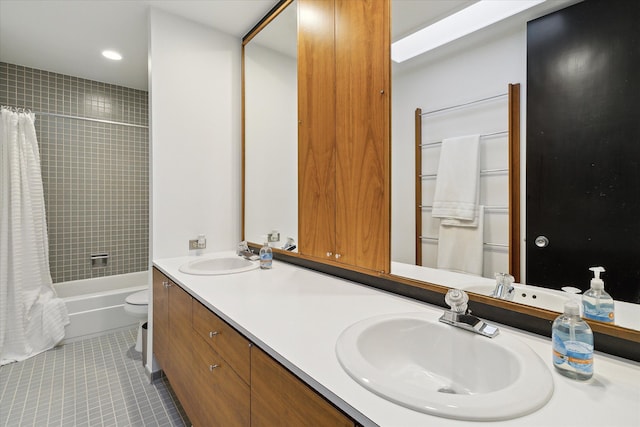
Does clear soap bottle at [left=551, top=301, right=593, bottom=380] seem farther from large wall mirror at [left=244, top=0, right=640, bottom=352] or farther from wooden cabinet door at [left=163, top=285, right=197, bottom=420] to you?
wooden cabinet door at [left=163, top=285, right=197, bottom=420]

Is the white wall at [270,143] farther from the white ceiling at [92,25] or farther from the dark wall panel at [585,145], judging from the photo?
the dark wall panel at [585,145]

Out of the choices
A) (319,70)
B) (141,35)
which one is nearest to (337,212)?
(319,70)

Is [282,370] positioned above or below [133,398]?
above

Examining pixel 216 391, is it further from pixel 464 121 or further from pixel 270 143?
pixel 270 143

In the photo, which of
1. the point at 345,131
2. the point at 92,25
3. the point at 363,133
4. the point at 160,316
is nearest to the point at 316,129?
the point at 345,131

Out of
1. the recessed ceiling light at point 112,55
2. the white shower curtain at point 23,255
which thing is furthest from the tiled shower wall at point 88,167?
the recessed ceiling light at point 112,55

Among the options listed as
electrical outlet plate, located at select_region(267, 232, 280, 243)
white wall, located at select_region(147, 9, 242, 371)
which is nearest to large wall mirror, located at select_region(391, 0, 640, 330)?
electrical outlet plate, located at select_region(267, 232, 280, 243)

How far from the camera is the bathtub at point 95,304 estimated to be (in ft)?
8.36

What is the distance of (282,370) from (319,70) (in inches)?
55.1

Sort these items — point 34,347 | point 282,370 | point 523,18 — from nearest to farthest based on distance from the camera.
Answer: point 282,370
point 523,18
point 34,347

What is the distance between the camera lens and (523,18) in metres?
0.87

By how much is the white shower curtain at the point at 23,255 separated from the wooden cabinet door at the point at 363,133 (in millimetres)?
2532

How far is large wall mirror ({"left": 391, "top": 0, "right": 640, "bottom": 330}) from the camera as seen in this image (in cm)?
87

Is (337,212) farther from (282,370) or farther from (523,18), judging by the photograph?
(523,18)
